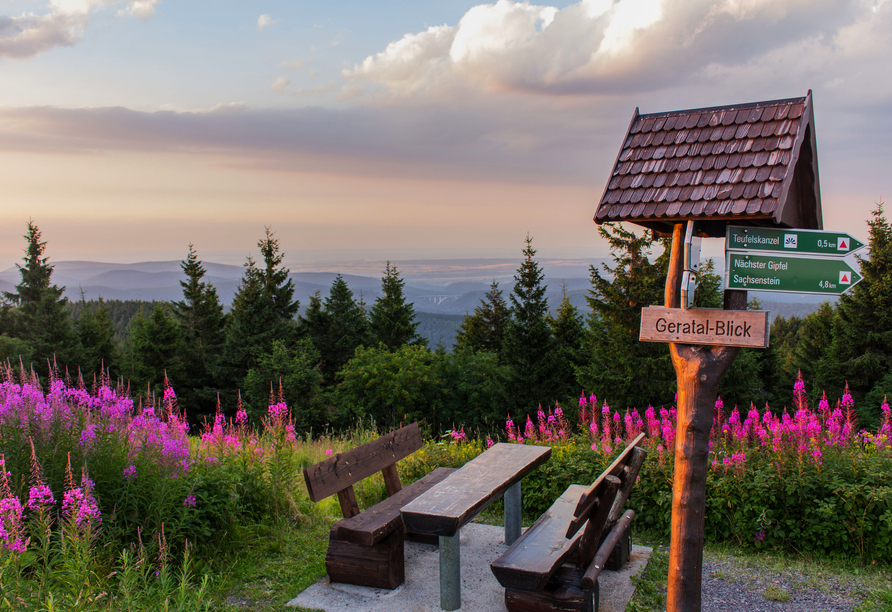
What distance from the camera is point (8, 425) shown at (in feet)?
14.2

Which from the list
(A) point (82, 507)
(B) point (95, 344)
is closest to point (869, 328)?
(A) point (82, 507)


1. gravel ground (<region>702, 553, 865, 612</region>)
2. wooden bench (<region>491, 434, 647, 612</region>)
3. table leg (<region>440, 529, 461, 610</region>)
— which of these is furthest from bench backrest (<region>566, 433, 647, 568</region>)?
gravel ground (<region>702, 553, 865, 612</region>)

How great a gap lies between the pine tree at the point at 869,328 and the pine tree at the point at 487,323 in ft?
73.7

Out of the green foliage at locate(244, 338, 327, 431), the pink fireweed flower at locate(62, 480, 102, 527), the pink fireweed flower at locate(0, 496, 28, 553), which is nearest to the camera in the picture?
the pink fireweed flower at locate(0, 496, 28, 553)

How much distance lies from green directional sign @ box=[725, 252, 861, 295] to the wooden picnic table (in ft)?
7.16

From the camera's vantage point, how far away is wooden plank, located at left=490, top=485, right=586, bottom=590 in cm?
358

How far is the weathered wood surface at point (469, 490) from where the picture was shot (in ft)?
12.4

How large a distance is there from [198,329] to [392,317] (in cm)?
1492

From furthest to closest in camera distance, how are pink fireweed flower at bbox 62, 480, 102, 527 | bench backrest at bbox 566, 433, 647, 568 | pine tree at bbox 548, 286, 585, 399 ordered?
pine tree at bbox 548, 286, 585, 399
bench backrest at bbox 566, 433, 647, 568
pink fireweed flower at bbox 62, 480, 102, 527

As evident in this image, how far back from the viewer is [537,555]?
12.5 ft

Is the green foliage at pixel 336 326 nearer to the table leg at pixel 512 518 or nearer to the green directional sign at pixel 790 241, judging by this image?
the table leg at pixel 512 518

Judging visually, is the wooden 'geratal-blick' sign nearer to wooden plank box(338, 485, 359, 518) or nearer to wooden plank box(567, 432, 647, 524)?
wooden plank box(567, 432, 647, 524)

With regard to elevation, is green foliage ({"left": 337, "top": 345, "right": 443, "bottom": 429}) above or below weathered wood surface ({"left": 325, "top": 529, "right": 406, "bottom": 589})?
below

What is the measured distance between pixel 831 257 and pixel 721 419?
2939 millimetres
